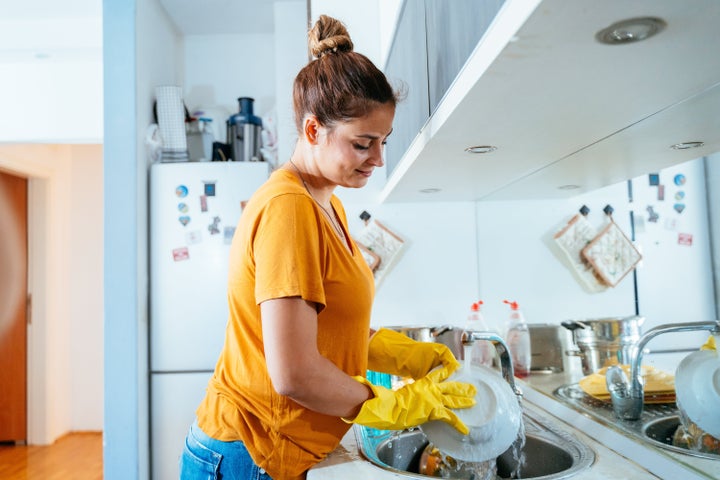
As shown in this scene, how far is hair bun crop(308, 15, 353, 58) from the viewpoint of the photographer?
1115 millimetres

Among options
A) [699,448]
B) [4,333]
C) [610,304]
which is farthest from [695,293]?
[4,333]

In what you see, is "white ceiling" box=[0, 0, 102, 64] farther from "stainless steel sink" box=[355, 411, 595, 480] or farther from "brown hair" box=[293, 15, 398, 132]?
"stainless steel sink" box=[355, 411, 595, 480]

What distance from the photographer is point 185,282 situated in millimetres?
2582

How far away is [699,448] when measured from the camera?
0.94 meters

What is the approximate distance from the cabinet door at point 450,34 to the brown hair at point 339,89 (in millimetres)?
109

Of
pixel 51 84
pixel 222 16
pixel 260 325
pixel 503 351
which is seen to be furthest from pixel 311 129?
pixel 51 84

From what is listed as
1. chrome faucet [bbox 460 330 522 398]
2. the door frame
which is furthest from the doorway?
chrome faucet [bbox 460 330 522 398]

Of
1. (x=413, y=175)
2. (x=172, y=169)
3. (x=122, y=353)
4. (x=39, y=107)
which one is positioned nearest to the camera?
(x=413, y=175)

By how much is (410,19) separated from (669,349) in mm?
1027

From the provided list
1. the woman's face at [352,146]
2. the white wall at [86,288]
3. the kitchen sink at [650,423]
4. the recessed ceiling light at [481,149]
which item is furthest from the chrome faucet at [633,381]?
the white wall at [86,288]

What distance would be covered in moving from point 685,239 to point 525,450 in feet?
1.90

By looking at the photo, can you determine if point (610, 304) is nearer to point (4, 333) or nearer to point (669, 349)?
point (669, 349)

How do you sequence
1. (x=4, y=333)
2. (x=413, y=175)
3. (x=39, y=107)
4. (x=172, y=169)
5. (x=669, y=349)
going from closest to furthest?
(x=669, y=349)
(x=413, y=175)
(x=172, y=169)
(x=39, y=107)
(x=4, y=333)

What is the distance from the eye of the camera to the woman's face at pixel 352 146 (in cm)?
102
